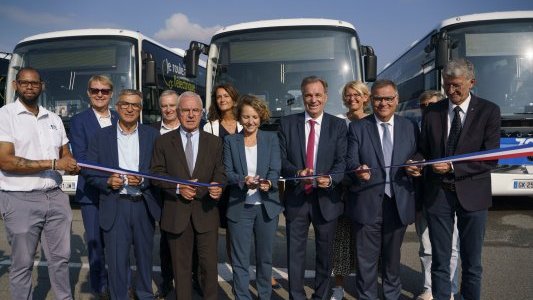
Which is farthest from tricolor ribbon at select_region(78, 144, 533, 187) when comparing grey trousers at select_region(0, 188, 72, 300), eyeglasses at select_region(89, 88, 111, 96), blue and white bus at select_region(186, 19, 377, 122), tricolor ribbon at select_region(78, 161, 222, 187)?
blue and white bus at select_region(186, 19, 377, 122)

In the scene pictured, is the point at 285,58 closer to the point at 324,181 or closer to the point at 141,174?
the point at 324,181

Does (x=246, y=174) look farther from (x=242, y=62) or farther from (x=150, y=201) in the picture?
(x=242, y=62)

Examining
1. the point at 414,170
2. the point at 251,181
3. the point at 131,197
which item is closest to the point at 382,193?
the point at 414,170

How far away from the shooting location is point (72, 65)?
764 cm

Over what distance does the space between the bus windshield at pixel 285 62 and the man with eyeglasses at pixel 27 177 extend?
147 inches

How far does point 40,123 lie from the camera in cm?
332

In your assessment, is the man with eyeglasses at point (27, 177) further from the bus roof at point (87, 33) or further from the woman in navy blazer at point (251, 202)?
the bus roof at point (87, 33)

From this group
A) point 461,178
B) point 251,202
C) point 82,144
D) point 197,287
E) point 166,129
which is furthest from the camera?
point 166,129

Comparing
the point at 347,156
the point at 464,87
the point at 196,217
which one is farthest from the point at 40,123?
the point at 464,87

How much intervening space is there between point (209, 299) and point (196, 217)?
701mm

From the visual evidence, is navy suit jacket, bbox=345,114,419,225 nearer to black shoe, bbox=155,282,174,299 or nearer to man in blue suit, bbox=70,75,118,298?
black shoe, bbox=155,282,174,299

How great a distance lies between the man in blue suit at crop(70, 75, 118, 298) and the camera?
3.75 m

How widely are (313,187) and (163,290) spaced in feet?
6.08

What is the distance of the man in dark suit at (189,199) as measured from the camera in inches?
132
